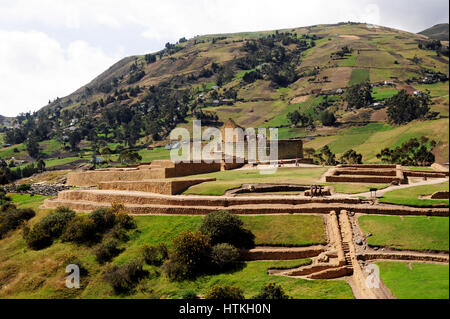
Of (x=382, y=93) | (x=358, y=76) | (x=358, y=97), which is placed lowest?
(x=358, y=97)

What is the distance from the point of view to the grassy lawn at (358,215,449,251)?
48.9 ft

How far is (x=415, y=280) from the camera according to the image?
11938 mm

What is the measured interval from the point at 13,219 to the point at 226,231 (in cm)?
1783

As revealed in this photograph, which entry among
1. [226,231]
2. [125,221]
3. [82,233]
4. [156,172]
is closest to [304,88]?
[156,172]

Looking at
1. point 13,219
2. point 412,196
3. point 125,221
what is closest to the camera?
point 412,196

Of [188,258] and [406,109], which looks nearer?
[188,258]

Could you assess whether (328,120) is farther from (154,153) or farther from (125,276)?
(125,276)

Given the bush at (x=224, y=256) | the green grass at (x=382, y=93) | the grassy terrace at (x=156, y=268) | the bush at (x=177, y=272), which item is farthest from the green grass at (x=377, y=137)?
the bush at (x=177, y=272)

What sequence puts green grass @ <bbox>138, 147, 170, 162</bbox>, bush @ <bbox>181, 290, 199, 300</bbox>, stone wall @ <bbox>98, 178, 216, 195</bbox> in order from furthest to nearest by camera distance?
green grass @ <bbox>138, 147, 170, 162</bbox> < stone wall @ <bbox>98, 178, 216, 195</bbox> < bush @ <bbox>181, 290, 199, 300</bbox>

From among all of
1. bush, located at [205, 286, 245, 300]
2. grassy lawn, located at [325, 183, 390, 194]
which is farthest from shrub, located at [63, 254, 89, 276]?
grassy lawn, located at [325, 183, 390, 194]

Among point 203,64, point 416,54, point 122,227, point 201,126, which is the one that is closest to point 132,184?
point 122,227

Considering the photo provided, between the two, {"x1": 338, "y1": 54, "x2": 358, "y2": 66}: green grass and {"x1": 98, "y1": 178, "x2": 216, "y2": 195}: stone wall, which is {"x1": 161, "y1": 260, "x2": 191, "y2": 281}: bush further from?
{"x1": 338, "y1": 54, "x2": 358, "y2": 66}: green grass

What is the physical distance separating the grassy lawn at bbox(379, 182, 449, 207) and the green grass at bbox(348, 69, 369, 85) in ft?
338

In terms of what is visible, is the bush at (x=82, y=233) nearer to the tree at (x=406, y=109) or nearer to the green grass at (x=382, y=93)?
the tree at (x=406, y=109)
